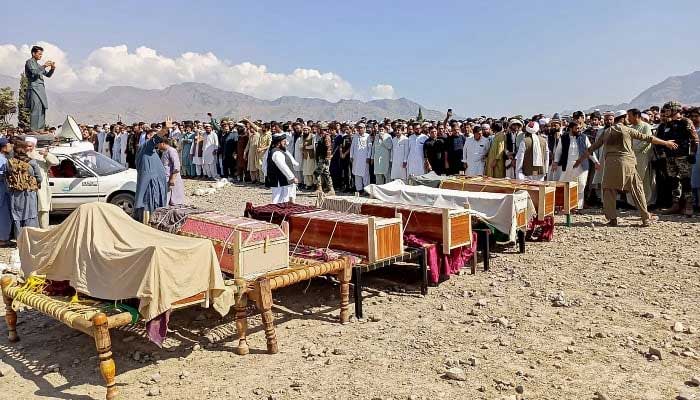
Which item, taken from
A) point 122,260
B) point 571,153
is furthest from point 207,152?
point 122,260

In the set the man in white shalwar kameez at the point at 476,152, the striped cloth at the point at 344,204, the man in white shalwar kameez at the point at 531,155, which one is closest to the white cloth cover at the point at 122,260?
the striped cloth at the point at 344,204

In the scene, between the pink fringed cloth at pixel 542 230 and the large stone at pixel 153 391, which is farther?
the pink fringed cloth at pixel 542 230

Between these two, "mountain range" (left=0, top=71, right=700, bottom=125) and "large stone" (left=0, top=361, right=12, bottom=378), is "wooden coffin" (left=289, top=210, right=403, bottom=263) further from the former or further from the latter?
"mountain range" (left=0, top=71, right=700, bottom=125)

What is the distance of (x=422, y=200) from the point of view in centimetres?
718

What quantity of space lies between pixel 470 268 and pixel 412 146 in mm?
6525

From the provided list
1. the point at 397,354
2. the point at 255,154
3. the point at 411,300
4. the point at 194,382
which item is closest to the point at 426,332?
the point at 397,354

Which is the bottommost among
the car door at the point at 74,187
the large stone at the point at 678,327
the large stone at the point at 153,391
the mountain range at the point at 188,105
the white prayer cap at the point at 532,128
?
the large stone at the point at 153,391

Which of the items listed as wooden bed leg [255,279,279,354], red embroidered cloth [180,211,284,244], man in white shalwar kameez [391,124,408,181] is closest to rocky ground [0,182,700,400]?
wooden bed leg [255,279,279,354]

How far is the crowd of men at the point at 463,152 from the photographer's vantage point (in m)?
9.50

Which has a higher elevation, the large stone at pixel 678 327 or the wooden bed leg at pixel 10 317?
the wooden bed leg at pixel 10 317

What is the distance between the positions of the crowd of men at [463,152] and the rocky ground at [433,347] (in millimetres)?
3125

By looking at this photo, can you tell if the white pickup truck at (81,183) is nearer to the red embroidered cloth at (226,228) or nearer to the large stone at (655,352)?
the red embroidered cloth at (226,228)

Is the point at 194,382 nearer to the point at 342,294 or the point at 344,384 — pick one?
the point at 344,384

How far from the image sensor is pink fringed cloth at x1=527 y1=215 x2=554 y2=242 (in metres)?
7.88
